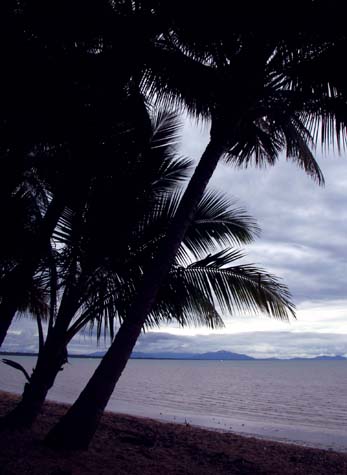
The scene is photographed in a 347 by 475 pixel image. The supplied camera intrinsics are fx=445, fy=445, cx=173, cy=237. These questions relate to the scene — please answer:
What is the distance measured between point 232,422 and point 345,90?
17.6 m

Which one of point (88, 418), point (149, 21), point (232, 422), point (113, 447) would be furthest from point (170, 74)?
point (232, 422)

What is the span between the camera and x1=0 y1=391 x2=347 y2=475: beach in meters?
5.21

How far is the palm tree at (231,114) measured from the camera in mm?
5578

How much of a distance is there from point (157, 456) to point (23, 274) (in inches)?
128

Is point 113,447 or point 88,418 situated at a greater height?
point 88,418

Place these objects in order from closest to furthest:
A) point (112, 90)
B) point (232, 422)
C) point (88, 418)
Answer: point (88, 418)
point (112, 90)
point (232, 422)

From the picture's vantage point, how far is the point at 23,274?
652 cm

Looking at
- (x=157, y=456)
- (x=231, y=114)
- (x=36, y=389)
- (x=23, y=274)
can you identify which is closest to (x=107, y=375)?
(x=157, y=456)

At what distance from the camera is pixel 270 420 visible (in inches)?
862

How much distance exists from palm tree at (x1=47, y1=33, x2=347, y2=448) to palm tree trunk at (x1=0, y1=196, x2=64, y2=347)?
164 cm

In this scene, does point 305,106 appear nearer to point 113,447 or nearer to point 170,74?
point 170,74

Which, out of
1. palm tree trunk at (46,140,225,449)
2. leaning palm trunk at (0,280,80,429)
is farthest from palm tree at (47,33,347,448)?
leaning palm trunk at (0,280,80,429)

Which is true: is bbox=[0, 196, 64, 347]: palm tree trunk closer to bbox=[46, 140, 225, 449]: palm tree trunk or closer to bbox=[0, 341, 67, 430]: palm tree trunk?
bbox=[0, 341, 67, 430]: palm tree trunk

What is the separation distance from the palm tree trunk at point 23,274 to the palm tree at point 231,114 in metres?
1.64
